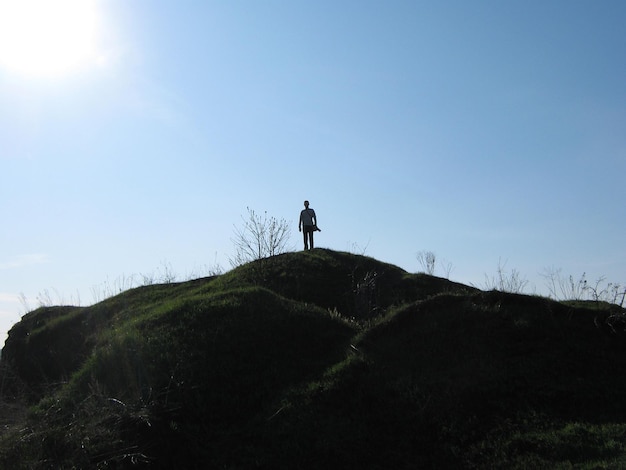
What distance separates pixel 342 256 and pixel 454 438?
12.3 m

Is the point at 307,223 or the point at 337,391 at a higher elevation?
the point at 307,223

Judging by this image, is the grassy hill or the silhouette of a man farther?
the silhouette of a man

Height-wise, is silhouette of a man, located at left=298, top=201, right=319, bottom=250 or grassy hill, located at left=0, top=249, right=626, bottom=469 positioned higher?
silhouette of a man, located at left=298, top=201, right=319, bottom=250

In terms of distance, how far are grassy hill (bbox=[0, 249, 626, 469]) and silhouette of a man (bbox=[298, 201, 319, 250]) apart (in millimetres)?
6544

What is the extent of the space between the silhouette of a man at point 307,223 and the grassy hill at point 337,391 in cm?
654

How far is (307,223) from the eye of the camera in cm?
2200

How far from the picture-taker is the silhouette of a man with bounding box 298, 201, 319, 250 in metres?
21.8

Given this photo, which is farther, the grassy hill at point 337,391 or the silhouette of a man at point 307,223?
the silhouette of a man at point 307,223

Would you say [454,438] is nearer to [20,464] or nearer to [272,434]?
[272,434]

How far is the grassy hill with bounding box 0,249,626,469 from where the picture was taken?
9.16 m

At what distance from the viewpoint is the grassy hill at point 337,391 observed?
9.16 meters

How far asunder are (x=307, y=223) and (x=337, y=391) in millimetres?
11569

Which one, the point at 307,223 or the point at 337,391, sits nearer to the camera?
the point at 337,391

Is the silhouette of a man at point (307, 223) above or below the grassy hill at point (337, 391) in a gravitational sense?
above
